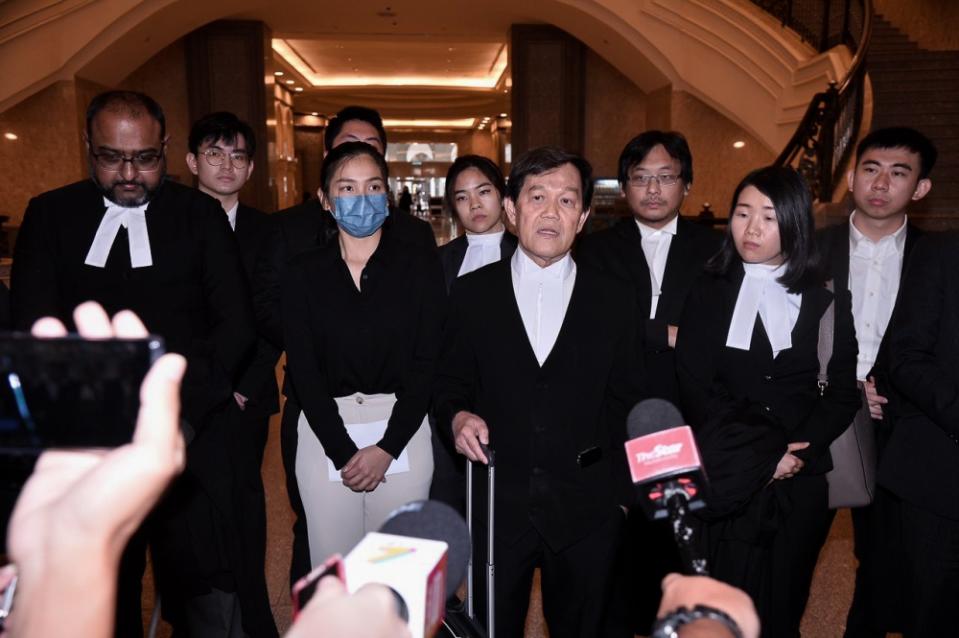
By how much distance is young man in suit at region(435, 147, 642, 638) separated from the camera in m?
2.16

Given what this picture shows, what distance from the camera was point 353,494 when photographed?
7.98ft

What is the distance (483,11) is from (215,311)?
522 inches

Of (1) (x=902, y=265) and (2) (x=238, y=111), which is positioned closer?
(1) (x=902, y=265)

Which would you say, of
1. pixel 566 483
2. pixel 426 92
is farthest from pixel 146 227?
pixel 426 92

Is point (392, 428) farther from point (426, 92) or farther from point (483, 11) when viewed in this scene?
point (426, 92)

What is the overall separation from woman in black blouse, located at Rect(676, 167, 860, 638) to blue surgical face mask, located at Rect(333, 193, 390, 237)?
1171mm

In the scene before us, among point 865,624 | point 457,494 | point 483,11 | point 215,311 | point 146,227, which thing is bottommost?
point 865,624

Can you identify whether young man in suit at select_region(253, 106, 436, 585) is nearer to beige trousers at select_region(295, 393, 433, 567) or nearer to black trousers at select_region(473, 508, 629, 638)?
beige trousers at select_region(295, 393, 433, 567)

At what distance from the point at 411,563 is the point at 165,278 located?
1.74m

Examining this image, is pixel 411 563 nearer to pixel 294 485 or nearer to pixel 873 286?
pixel 294 485

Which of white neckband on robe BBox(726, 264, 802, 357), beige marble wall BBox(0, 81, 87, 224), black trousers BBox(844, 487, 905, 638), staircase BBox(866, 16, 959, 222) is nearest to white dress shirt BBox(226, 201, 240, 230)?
white neckband on robe BBox(726, 264, 802, 357)

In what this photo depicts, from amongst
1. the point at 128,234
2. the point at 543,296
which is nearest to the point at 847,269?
the point at 543,296

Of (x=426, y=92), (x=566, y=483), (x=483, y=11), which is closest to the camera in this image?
(x=566, y=483)

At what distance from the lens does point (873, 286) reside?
290cm
